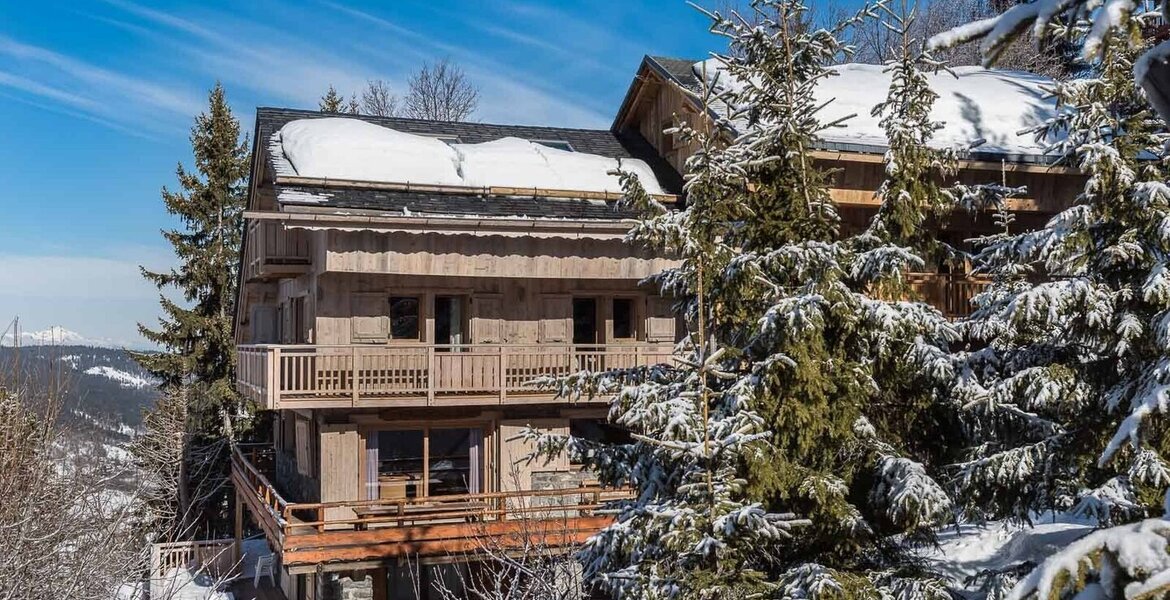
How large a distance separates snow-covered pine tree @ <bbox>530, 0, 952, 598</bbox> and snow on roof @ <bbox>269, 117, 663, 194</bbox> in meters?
9.03

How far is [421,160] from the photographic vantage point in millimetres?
18500

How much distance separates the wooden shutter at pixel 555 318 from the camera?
18484mm

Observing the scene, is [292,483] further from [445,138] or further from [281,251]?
[445,138]

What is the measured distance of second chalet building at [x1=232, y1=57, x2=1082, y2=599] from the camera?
15.9 m

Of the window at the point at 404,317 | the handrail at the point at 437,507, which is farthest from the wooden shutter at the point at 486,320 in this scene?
the handrail at the point at 437,507

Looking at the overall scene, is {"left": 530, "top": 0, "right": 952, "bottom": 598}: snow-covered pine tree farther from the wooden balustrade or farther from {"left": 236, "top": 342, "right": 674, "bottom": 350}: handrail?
the wooden balustrade

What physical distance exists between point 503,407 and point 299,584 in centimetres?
699

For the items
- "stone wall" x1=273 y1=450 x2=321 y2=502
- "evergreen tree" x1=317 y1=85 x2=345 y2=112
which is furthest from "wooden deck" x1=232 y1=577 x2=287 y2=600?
"evergreen tree" x1=317 y1=85 x2=345 y2=112

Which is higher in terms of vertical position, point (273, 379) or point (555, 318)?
point (555, 318)

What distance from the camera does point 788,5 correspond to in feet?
31.1

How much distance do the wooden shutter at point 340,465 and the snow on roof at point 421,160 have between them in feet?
14.6

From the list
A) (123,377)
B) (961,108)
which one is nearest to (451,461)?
(961,108)

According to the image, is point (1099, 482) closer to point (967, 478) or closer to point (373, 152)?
point (967, 478)

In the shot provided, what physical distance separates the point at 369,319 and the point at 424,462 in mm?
2707
